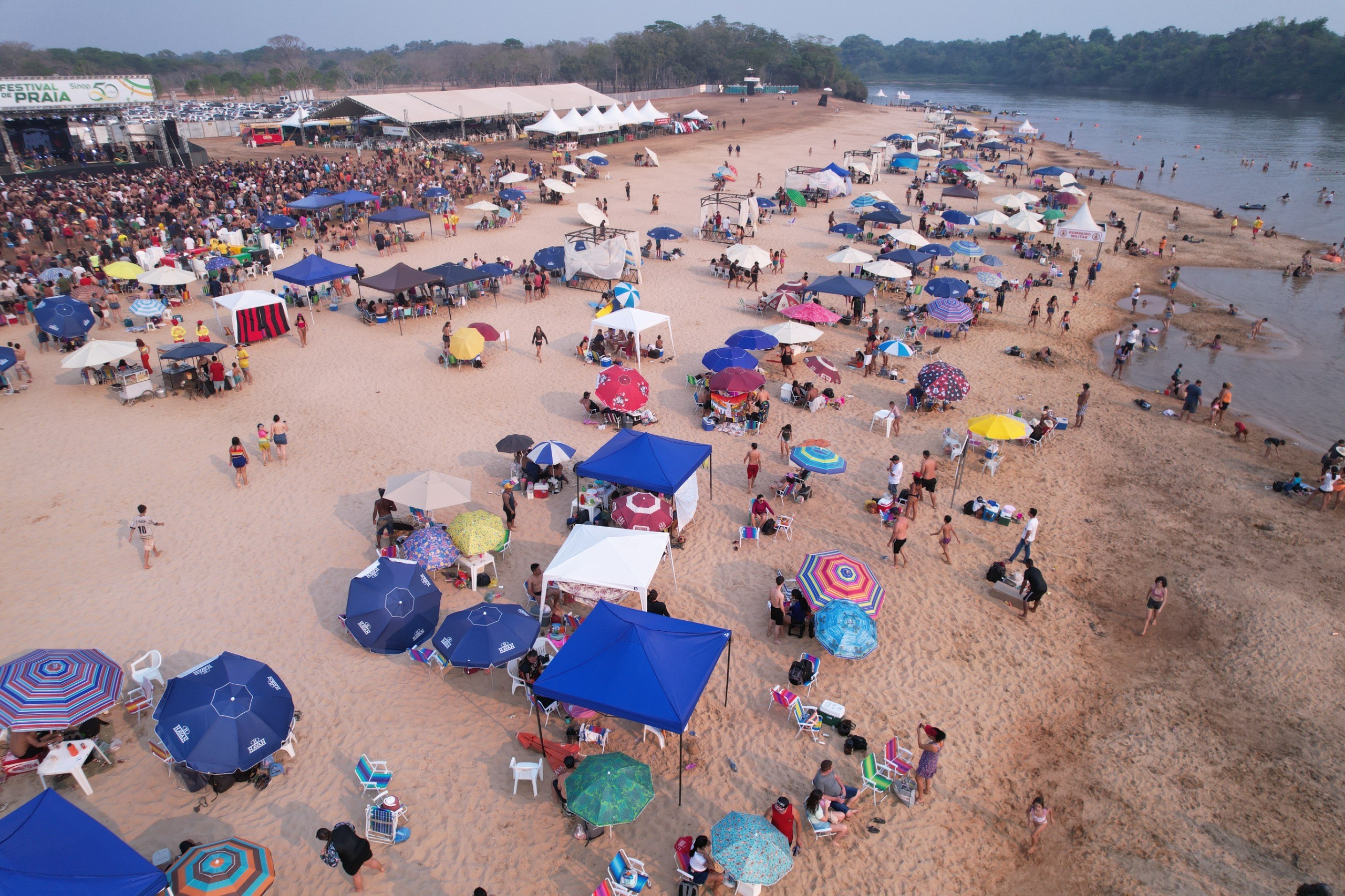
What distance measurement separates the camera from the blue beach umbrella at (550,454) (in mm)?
13336

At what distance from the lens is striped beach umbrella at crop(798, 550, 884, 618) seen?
33.6 feet

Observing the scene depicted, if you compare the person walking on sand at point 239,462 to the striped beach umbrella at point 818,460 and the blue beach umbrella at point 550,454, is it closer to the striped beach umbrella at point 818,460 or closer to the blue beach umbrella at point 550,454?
the blue beach umbrella at point 550,454

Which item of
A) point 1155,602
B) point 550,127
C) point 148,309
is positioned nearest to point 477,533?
point 1155,602

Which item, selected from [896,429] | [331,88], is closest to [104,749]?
[896,429]

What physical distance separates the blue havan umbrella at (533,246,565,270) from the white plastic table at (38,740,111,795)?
20053mm

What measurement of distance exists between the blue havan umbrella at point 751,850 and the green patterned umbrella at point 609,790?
86 centimetres

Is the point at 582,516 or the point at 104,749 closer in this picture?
the point at 104,749

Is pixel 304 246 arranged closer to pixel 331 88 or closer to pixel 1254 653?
pixel 1254 653

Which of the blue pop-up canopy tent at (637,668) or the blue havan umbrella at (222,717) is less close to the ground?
the blue pop-up canopy tent at (637,668)

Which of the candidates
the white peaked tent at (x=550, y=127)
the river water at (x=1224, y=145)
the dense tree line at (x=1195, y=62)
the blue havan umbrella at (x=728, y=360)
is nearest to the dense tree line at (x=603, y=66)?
the river water at (x=1224, y=145)

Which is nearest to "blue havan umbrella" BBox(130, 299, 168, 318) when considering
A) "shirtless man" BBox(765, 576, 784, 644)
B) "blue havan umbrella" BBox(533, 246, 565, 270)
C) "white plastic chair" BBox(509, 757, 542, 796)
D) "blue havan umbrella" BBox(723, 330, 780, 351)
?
"blue havan umbrella" BBox(533, 246, 565, 270)

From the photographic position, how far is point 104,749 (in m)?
8.48

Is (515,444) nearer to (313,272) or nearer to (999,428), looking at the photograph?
(999,428)

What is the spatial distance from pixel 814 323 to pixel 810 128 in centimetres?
6366
